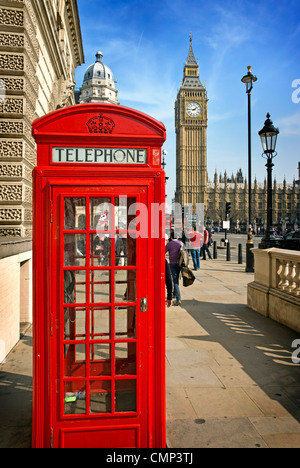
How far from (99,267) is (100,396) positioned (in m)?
1.14

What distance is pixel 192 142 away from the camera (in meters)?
125

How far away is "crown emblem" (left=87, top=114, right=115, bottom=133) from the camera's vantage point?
110 inches

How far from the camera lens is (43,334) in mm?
2760

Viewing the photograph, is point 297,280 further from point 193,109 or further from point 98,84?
point 193,109

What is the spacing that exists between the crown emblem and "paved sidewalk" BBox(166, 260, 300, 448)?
271cm

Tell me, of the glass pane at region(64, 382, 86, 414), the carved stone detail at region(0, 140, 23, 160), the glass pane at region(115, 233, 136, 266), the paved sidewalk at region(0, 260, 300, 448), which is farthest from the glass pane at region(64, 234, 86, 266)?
the carved stone detail at region(0, 140, 23, 160)

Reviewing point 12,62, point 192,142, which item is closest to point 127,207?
point 12,62

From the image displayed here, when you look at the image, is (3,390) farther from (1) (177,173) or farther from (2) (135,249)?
(1) (177,173)

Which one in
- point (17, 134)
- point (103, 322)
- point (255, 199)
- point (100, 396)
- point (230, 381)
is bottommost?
point (230, 381)

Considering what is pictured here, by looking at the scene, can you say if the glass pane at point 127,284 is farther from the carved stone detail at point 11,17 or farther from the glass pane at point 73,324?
the carved stone detail at point 11,17

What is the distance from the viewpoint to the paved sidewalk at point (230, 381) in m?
3.20

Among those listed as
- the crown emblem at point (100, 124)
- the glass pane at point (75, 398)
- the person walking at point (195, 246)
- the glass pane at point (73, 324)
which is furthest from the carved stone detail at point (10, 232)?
the person walking at point (195, 246)
